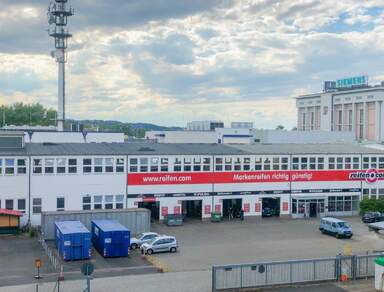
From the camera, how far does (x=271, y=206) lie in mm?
50125

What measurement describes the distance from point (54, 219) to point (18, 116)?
120m

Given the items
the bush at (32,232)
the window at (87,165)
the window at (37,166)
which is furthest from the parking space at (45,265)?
the window at (87,165)

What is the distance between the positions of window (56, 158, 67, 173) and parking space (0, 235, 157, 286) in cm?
896

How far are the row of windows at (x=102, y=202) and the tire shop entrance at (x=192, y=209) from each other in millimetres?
6029

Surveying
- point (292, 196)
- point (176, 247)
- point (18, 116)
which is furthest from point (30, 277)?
point (18, 116)

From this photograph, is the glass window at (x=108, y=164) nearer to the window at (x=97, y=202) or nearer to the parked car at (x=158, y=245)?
the window at (x=97, y=202)

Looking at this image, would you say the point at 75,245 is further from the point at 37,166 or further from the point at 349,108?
the point at 349,108

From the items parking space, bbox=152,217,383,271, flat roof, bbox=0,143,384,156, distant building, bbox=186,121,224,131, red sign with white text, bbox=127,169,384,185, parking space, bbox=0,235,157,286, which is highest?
distant building, bbox=186,121,224,131

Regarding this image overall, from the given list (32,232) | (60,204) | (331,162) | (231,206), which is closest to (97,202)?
(60,204)

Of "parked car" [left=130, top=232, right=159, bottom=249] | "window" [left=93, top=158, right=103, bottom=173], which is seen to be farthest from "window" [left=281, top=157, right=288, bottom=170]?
"parked car" [left=130, top=232, right=159, bottom=249]

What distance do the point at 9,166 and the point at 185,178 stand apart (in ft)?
47.3

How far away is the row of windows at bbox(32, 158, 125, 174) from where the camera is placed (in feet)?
139

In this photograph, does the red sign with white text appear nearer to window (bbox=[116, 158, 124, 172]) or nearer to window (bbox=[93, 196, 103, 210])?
window (bbox=[116, 158, 124, 172])

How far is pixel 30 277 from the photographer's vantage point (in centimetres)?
2622
